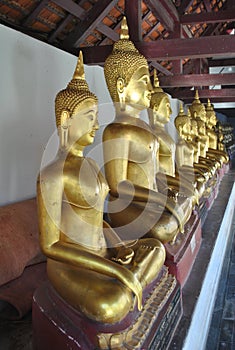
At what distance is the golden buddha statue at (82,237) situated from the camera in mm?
863

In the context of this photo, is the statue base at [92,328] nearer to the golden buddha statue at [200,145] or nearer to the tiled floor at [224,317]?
the tiled floor at [224,317]

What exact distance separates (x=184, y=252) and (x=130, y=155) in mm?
459

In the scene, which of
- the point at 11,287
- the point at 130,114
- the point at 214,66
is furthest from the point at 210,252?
the point at 214,66

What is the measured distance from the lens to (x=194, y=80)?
3.49 metres

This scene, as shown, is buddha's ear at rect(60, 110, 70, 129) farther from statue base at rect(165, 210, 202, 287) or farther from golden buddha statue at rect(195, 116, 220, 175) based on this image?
golden buddha statue at rect(195, 116, 220, 175)

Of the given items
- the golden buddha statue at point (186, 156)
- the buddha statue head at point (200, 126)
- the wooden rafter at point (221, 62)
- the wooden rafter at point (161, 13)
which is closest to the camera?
the golden buddha statue at point (186, 156)

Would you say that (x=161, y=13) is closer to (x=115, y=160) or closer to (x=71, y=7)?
(x=71, y=7)

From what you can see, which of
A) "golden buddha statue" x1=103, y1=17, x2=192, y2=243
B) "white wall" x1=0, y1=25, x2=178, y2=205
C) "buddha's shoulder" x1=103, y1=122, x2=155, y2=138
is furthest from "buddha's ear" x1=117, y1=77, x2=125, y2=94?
"white wall" x1=0, y1=25, x2=178, y2=205

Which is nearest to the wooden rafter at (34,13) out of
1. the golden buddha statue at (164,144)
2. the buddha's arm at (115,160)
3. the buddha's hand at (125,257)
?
the golden buddha statue at (164,144)

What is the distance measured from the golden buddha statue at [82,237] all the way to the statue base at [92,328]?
46 millimetres

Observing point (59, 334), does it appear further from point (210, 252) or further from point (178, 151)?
point (178, 151)

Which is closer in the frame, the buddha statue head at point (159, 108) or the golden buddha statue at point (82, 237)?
the golden buddha statue at point (82, 237)

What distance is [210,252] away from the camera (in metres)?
1.85

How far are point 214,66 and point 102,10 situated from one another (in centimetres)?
412
